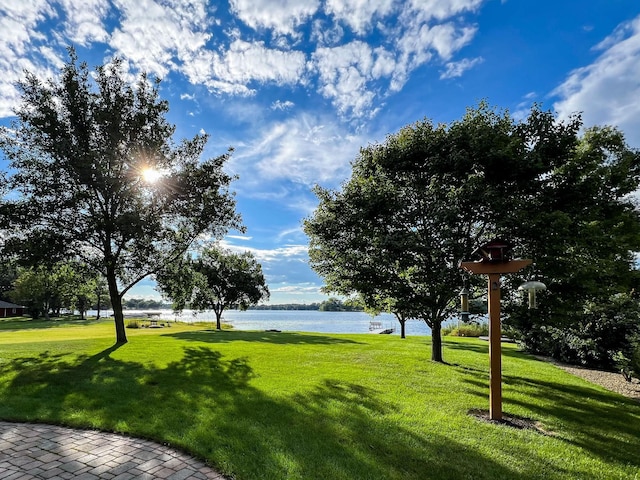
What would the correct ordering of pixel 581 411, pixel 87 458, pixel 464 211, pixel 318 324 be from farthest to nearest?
pixel 318 324 → pixel 464 211 → pixel 581 411 → pixel 87 458

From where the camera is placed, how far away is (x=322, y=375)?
9.80 metres

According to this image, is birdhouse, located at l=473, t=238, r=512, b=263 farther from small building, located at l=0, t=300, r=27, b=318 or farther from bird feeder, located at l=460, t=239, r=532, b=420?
small building, located at l=0, t=300, r=27, b=318

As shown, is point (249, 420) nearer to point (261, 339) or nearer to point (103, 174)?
point (103, 174)

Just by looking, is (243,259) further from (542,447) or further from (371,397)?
(542,447)

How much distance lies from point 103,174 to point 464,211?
13.1 metres

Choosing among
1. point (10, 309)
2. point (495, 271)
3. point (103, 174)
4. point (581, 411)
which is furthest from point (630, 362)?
point (10, 309)

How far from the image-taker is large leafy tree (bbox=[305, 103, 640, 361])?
9773 mm

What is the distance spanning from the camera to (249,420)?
5957mm

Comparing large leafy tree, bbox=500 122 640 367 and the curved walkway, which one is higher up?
large leafy tree, bbox=500 122 640 367

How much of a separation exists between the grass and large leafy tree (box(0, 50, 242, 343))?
4911mm

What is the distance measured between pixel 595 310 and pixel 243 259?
32828 millimetres

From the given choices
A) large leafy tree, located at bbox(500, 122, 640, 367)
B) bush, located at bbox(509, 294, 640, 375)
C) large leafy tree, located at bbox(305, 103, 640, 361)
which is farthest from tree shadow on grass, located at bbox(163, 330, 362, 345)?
large leafy tree, located at bbox(500, 122, 640, 367)

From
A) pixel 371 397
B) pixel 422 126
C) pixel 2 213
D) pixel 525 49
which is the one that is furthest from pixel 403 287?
pixel 2 213

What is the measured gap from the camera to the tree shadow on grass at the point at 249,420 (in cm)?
450
